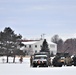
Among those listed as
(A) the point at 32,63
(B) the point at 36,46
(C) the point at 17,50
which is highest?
(B) the point at 36,46

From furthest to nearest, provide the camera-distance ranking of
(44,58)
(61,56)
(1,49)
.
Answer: (1,49) → (61,56) → (44,58)

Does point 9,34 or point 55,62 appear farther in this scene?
point 9,34

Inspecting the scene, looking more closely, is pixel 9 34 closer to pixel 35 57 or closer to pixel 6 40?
pixel 6 40

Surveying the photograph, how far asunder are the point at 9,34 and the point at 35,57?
34930 mm

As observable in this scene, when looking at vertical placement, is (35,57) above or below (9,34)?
below

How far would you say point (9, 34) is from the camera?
85.1 metres

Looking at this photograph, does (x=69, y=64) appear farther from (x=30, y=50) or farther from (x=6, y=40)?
(x=30, y=50)

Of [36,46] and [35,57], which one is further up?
[36,46]

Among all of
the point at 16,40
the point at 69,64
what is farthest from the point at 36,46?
the point at 69,64

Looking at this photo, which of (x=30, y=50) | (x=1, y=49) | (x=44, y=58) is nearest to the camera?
(x=44, y=58)

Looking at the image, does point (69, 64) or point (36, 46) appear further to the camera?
point (36, 46)

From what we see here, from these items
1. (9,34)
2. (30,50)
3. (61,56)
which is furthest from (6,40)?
(30,50)

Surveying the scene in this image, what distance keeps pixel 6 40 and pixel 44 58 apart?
3499cm

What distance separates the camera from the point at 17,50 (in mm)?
84250
